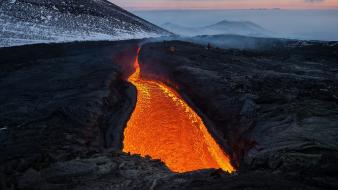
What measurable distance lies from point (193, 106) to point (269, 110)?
6521 mm

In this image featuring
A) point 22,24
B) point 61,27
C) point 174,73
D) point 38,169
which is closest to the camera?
point 38,169

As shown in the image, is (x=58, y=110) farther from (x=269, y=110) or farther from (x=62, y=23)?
(x=62, y=23)

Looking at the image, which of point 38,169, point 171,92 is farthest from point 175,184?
point 171,92

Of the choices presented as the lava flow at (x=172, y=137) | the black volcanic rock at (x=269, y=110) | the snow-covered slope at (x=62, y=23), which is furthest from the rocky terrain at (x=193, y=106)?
the snow-covered slope at (x=62, y=23)

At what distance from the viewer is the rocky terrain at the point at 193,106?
34.7 ft

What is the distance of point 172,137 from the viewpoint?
17.0m

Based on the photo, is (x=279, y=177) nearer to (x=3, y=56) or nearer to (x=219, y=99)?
(x=219, y=99)

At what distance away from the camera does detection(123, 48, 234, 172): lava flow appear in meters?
14.8

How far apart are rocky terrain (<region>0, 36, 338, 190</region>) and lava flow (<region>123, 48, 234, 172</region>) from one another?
536 mm

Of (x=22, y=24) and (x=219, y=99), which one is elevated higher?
(x=22, y=24)

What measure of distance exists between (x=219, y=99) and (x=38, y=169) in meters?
11.0

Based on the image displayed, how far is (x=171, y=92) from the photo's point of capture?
26.0m

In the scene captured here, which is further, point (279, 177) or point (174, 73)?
point (174, 73)

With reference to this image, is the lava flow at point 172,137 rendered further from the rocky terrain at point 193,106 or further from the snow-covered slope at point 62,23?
the snow-covered slope at point 62,23
